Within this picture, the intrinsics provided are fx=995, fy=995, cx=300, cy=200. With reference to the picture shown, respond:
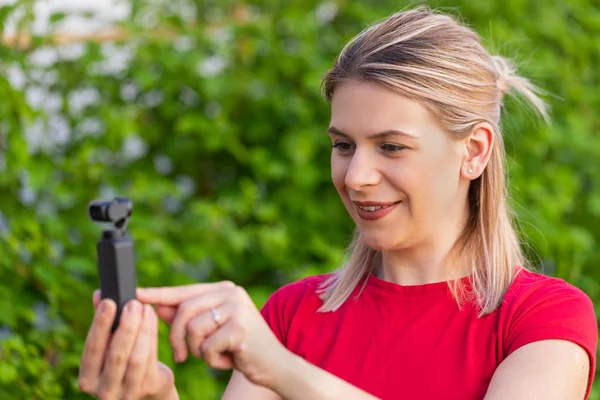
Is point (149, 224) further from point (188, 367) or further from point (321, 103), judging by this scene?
point (321, 103)

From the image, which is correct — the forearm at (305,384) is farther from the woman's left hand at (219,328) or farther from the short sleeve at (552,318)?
the short sleeve at (552,318)

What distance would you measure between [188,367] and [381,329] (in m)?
1.27

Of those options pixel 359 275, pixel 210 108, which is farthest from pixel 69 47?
pixel 359 275

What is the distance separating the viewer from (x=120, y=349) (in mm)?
1676

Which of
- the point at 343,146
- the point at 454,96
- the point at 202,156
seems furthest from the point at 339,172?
the point at 202,156

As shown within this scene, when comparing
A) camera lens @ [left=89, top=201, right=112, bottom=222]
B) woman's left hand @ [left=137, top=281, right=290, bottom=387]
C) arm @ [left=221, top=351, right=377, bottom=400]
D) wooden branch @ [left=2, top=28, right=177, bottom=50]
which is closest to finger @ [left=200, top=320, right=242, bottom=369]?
woman's left hand @ [left=137, top=281, right=290, bottom=387]

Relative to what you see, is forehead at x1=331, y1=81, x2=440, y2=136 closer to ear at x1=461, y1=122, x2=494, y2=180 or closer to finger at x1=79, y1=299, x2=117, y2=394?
ear at x1=461, y1=122, x2=494, y2=180

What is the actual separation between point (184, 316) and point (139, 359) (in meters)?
0.11

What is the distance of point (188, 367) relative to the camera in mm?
3396

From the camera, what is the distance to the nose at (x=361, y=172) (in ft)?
7.03

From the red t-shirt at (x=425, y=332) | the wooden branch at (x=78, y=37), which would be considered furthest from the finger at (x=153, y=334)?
the wooden branch at (x=78, y=37)

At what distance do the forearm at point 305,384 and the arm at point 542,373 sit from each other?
373 millimetres

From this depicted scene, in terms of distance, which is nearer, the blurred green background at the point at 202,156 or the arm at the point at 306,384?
the arm at the point at 306,384

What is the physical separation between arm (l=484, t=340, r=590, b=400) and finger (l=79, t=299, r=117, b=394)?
80 cm
